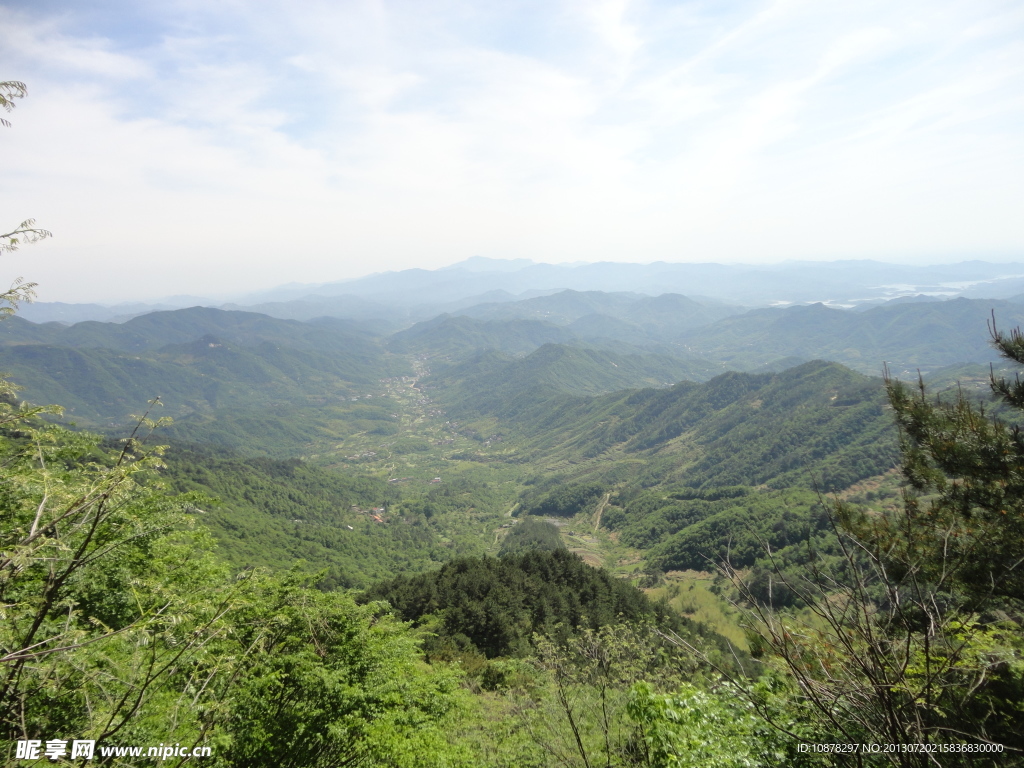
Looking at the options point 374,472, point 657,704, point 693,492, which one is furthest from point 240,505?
point 693,492

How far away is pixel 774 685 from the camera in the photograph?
956 centimetres

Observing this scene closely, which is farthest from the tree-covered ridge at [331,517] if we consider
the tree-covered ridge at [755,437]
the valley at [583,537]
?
the tree-covered ridge at [755,437]

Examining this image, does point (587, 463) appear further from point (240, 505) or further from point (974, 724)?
point (974, 724)

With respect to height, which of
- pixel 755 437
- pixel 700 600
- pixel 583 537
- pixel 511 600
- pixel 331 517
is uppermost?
pixel 511 600

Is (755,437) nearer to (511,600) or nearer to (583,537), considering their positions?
(583,537)

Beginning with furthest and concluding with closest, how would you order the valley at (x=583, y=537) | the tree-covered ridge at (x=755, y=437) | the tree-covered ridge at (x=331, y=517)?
the tree-covered ridge at (x=755, y=437)
the tree-covered ridge at (x=331, y=517)
the valley at (x=583, y=537)

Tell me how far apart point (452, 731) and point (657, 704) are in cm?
731

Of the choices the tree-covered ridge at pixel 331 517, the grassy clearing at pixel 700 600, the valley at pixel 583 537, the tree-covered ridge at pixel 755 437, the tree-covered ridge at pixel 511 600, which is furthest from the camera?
the tree-covered ridge at pixel 755 437

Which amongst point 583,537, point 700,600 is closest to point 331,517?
point 583,537

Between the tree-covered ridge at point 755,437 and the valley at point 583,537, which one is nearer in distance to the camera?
the valley at point 583,537

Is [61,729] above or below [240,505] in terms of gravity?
above

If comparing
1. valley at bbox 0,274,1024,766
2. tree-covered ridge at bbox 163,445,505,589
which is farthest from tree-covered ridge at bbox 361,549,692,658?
tree-covered ridge at bbox 163,445,505,589

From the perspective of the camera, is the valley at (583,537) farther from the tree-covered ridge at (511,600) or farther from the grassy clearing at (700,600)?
the grassy clearing at (700,600)

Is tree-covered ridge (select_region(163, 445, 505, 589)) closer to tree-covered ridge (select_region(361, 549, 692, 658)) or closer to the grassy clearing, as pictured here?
tree-covered ridge (select_region(361, 549, 692, 658))
